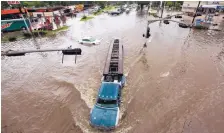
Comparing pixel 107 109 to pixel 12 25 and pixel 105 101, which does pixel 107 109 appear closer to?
pixel 105 101

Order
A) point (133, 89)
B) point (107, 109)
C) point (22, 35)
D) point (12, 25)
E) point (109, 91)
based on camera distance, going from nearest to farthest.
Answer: point (107, 109) → point (109, 91) → point (133, 89) → point (22, 35) → point (12, 25)

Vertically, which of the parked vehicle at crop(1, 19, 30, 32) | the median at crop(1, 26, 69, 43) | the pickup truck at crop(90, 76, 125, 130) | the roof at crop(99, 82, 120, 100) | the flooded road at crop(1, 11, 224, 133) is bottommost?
the flooded road at crop(1, 11, 224, 133)

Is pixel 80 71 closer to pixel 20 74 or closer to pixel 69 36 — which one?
pixel 20 74

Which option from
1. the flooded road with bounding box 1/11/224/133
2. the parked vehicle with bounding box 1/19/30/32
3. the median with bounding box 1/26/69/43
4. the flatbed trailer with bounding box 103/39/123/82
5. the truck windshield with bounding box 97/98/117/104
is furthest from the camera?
the parked vehicle with bounding box 1/19/30/32

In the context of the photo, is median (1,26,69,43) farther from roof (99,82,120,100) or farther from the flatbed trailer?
roof (99,82,120,100)

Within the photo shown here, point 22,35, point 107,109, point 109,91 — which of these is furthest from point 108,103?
point 22,35

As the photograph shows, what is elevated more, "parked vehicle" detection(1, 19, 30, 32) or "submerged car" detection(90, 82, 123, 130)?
"parked vehicle" detection(1, 19, 30, 32)

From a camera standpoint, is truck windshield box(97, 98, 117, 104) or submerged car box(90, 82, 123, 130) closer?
submerged car box(90, 82, 123, 130)

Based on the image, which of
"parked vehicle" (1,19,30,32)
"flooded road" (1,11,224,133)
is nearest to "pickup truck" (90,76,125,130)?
"flooded road" (1,11,224,133)

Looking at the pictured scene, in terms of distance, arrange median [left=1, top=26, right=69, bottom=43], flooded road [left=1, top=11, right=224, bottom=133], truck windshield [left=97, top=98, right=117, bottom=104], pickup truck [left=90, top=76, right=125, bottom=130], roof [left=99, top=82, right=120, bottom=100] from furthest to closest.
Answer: median [left=1, top=26, right=69, bottom=43]
roof [left=99, top=82, right=120, bottom=100]
truck windshield [left=97, top=98, right=117, bottom=104]
flooded road [left=1, top=11, right=224, bottom=133]
pickup truck [left=90, top=76, right=125, bottom=130]
